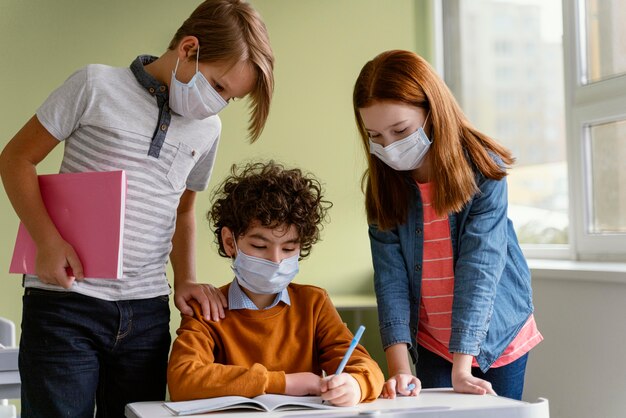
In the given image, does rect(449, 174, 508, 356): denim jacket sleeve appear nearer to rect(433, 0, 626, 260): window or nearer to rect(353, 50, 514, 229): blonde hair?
rect(353, 50, 514, 229): blonde hair

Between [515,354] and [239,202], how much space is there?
1.96ft

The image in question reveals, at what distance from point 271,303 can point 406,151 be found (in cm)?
38

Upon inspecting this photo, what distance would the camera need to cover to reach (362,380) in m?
1.30

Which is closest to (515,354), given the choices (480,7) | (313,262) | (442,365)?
(442,365)

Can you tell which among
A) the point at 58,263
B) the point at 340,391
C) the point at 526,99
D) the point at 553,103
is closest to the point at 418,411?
the point at 340,391

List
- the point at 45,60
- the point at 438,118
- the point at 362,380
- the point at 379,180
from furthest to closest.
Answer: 1. the point at 45,60
2. the point at 379,180
3. the point at 438,118
4. the point at 362,380

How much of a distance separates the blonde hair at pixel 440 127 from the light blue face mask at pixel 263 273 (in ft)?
0.99

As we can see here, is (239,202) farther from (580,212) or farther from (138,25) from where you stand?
(138,25)

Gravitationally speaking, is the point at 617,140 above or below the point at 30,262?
above

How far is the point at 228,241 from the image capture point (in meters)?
1.55

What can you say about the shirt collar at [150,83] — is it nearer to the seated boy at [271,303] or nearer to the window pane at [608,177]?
the seated boy at [271,303]

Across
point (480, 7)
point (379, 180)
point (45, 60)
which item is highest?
point (480, 7)

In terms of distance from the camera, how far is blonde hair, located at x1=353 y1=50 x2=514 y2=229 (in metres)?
1.50

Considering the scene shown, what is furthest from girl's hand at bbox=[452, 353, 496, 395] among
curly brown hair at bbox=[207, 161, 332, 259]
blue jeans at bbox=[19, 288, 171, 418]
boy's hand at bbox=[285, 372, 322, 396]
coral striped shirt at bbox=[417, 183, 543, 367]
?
blue jeans at bbox=[19, 288, 171, 418]
